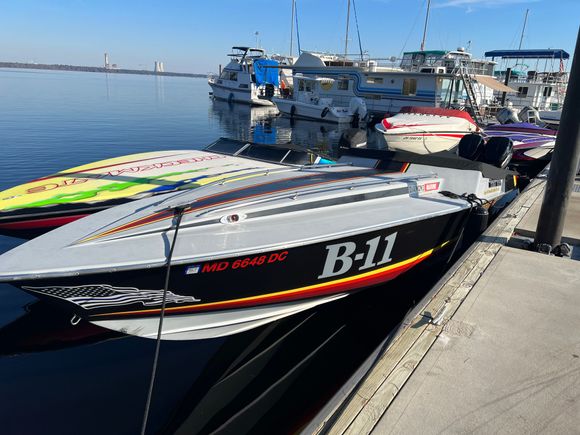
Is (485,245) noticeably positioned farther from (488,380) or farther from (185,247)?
(185,247)

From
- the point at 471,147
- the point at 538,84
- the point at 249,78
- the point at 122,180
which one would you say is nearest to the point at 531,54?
the point at 538,84

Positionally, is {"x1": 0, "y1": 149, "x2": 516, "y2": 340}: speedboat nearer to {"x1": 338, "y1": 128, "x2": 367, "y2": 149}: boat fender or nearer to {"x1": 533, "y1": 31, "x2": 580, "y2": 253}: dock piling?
{"x1": 533, "y1": 31, "x2": 580, "y2": 253}: dock piling

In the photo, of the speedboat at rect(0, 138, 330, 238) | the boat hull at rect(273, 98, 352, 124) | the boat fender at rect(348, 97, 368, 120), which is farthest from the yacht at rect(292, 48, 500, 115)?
the speedboat at rect(0, 138, 330, 238)

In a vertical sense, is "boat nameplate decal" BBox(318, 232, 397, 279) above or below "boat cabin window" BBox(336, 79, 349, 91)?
below

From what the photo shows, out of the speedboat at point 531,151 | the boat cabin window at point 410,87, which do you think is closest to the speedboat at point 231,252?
the speedboat at point 531,151

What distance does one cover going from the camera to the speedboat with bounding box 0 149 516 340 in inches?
132

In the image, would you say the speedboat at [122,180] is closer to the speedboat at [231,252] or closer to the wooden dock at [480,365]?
the speedboat at [231,252]

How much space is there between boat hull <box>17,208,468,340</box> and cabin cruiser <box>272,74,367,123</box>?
27.7m

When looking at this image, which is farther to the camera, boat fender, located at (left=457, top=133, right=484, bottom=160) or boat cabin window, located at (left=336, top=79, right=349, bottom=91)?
boat cabin window, located at (left=336, top=79, right=349, bottom=91)

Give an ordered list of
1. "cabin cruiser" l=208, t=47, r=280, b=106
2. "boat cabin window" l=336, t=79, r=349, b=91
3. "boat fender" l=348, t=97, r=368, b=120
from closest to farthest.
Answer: "boat fender" l=348, t=97, r=368, b=120
"boat cabin window" l=336, t=79, r=349, b=91
"cabin cruiser" l=208, t=47, r=280, b=106

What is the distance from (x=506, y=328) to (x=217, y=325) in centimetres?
254

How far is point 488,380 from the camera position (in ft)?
8.84

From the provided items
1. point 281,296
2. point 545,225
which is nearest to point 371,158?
point 545,225

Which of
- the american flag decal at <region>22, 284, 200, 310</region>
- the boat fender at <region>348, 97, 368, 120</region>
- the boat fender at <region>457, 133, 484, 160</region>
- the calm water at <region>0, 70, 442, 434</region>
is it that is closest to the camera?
the american flag decal at <region>22, 284, 200, 310</region>
